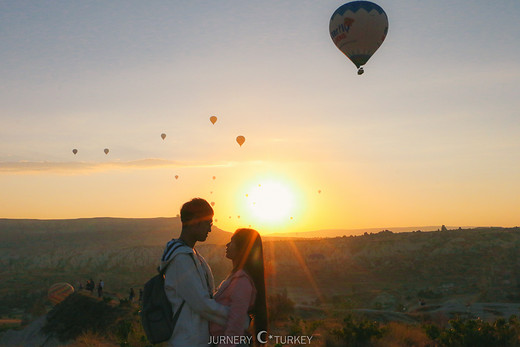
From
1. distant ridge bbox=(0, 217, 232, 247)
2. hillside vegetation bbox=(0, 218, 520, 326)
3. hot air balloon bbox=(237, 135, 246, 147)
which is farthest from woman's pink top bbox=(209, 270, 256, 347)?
distant ridge bbox=(0, 217, 232, 247)

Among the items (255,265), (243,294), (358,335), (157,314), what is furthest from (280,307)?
(157,314)

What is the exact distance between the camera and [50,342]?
58.4ft

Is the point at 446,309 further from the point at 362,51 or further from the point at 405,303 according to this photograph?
the point at 362,51

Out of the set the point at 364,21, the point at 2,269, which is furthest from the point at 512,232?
the point at 2,269

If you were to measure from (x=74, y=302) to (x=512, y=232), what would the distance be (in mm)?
53428

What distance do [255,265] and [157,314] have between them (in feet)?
3.01

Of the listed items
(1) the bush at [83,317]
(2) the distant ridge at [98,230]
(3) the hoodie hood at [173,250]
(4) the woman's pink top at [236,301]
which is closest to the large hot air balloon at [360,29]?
(1) the bush at [83,317]

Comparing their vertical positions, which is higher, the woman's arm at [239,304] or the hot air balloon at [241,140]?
the hot air balloon at [241,140]

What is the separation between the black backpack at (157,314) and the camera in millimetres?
3617

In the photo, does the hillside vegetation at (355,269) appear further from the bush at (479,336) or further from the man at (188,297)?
the man at (188,297)

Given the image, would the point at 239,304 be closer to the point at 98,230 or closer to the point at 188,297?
the point at 188,297

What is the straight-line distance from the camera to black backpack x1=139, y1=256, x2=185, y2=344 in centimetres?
362

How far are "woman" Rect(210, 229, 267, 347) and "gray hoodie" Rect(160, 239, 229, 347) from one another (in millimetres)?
103

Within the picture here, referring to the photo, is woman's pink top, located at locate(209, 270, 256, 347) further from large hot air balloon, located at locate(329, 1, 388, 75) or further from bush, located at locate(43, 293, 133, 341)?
large hot air balloon, located at locate(329, 1, 388, 75)
